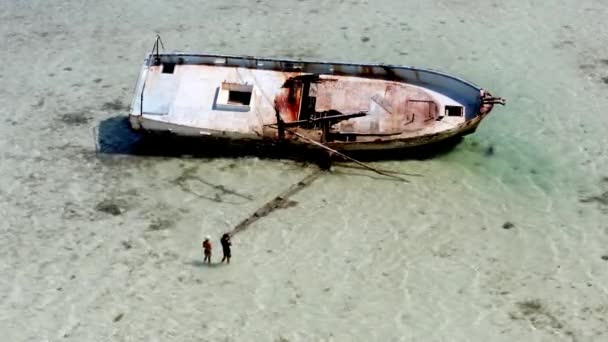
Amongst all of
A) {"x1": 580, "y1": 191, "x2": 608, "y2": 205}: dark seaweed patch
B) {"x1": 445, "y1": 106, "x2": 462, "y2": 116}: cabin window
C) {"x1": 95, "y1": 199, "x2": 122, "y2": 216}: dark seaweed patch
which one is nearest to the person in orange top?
{"x1": 95, "y1": 199, "x2": 122, "y2": 216}: dark seaweed patch

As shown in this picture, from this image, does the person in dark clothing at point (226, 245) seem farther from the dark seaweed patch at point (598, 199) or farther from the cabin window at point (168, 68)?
the dark seaweed patch at point (598, 199)

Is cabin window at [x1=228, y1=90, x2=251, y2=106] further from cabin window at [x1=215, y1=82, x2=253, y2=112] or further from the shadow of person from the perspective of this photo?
the shadow of person

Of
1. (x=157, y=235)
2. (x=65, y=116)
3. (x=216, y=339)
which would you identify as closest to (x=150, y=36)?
(x=65, y=116)

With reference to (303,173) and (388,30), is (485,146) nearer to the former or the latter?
(303,173)

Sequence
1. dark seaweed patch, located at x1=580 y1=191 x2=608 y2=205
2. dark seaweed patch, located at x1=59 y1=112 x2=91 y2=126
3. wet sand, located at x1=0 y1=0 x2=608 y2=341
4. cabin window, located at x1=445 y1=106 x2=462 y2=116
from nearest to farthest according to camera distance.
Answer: wet sand, located at x1=0 y1=0 x2=608 y2=341, dark seaweed patch, located at x1=580 y1=191 x2=608 y2=205, cabin window, located at x1=445 y1=106 x2=462 y2=116, dark seaweed patch, located at x1=59 y1=112 x2=91 y2=126

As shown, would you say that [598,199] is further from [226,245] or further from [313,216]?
[226,245]

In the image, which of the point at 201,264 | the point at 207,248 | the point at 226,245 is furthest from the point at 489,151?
the point at 201,264
